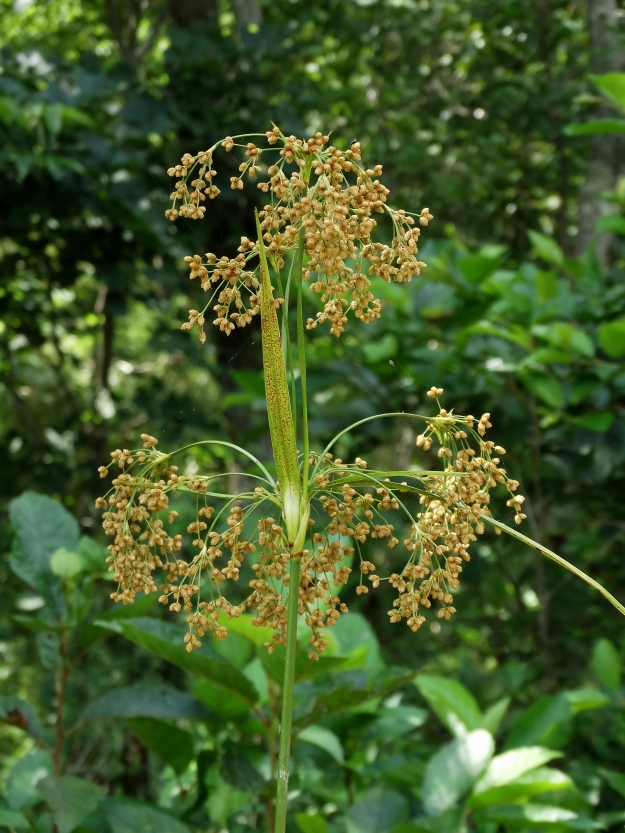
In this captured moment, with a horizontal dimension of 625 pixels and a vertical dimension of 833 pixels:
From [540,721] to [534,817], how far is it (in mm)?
339

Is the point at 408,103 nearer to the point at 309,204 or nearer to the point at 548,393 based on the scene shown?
the point at 548,393

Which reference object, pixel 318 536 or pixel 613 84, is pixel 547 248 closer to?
pixel 613 84

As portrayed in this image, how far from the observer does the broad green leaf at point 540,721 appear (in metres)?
1.67

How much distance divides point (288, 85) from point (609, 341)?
2.12 meters

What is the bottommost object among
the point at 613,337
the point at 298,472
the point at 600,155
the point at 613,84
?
the point at 298,472

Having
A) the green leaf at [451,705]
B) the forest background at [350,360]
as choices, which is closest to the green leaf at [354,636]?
the forest background at [350,360]

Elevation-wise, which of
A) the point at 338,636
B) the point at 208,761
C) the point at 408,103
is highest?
the point at 408,103

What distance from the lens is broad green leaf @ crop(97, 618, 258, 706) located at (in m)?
1.21

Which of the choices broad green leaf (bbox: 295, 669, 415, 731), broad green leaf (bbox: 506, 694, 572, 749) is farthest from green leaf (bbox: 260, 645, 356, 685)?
broad green leaf (bbox: 506, 694, 572, 749)

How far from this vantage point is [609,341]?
6.73ft

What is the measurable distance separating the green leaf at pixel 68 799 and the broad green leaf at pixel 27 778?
14cm

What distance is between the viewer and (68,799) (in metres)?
1.23

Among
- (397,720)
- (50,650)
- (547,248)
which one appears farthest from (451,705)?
(547,248)

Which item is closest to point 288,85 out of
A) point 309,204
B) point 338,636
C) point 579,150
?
point 579,150
